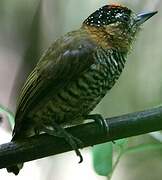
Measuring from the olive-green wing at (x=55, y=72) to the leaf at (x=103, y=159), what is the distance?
0.79 ft

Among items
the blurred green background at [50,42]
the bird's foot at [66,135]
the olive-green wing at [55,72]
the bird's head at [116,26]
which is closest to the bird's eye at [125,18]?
the bird's head at [116,26]

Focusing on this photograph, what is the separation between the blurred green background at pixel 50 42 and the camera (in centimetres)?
240

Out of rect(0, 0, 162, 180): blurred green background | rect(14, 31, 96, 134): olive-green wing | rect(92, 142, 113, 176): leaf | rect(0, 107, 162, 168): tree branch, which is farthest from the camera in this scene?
rect(0, 0, 162, 180): blurred green background

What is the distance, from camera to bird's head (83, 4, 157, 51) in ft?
4.91

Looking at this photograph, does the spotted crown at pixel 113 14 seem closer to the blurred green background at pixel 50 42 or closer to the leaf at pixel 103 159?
the leaf at pixel 103 159

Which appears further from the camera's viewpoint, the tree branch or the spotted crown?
the spotted crown

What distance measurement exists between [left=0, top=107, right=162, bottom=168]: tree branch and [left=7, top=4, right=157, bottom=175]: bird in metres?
0.13

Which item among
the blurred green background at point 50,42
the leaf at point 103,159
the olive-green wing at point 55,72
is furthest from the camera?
the blurred green background at point 50,42

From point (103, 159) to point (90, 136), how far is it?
0.36 m

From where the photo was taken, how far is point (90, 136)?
1.21 m

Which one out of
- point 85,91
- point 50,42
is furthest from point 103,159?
point 50,42

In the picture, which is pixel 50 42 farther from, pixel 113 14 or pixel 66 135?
pixel 66 135

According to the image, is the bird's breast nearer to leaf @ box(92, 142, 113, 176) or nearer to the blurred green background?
leaf @ box(92, 142, 113, 176)

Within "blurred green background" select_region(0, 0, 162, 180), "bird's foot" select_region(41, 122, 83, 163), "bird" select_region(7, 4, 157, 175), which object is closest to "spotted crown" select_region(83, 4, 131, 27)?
"bird" select_region(7, 4, 157, 175)
